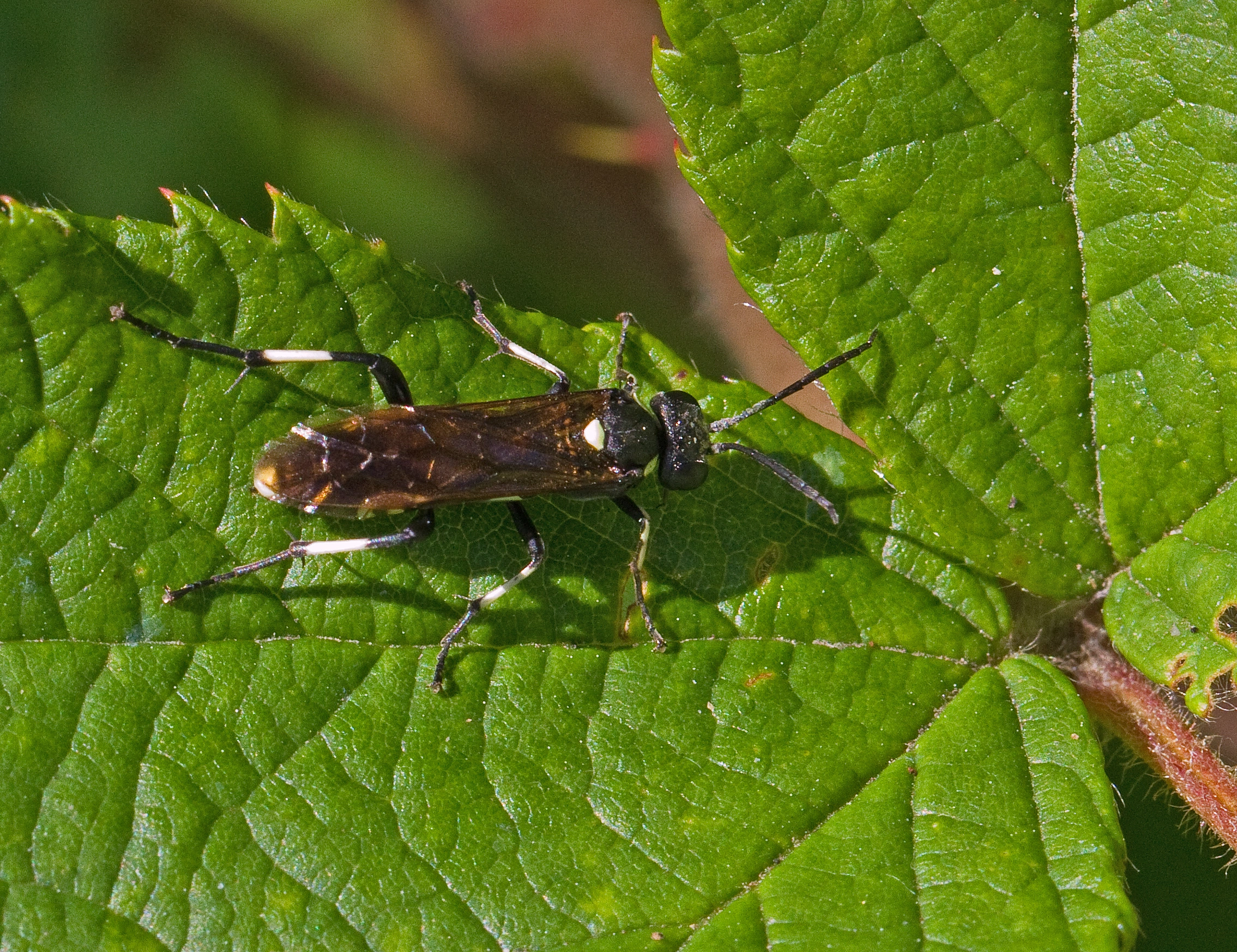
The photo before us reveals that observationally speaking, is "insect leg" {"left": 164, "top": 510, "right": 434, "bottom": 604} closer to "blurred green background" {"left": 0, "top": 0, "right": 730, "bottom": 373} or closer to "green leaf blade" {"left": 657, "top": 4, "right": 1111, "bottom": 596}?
"green leaf blade" {"left": 657, "top": 4, "right": 1111, "bottom": 596}

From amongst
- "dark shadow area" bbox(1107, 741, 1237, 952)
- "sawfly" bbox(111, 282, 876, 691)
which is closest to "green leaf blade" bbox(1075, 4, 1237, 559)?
"sawfly" bbox(111, 282, 876, 691)

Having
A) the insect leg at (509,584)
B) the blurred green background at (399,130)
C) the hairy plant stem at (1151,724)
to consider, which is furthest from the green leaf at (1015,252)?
the blurred green background at (399,130)

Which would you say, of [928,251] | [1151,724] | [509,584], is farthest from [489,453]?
[1151,724]

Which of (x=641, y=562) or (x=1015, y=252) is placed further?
(x=641, y=562)

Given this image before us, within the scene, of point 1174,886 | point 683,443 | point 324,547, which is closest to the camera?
point 324,547

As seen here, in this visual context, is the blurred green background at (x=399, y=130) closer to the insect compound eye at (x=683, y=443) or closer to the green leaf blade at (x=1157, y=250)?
the insect compound eye at (x=683, y=443)

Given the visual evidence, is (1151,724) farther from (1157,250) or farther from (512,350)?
(512,350)

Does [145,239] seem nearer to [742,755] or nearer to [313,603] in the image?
[313,603]
